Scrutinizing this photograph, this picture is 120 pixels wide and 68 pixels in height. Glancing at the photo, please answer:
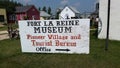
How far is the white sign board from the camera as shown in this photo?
8.80 metres

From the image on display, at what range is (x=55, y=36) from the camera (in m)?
9.10

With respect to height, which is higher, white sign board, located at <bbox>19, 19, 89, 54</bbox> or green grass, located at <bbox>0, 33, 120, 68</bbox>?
white sign board, located at <bbox>19, 19, 89, 54</bbox>

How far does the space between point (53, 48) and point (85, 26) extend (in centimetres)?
174

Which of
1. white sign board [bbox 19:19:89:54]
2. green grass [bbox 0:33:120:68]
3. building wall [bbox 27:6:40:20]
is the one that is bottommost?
green grass [bbox 0:33:120:68]

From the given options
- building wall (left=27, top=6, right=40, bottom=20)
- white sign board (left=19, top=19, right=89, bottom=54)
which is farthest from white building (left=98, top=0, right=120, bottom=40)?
building wall (left=27, top=6, right=40, bottom=20)

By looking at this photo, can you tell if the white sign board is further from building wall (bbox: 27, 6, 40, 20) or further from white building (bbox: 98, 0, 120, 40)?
building wall (bbox: 27, 6, 40, 20)

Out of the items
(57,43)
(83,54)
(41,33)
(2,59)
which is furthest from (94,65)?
(2,59)

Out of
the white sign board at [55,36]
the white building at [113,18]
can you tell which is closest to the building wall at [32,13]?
the white building at [113,18]

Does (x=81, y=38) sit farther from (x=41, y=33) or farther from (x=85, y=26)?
(x=41, y=33)

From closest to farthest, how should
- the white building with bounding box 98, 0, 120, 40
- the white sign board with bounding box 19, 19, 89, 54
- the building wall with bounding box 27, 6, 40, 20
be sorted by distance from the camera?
the white sign board with bounding box 19, 19, 89, 54
the white building with bounding box 98, 0, 120, 40
the building wall with bounding box 27, 6, 40, 20

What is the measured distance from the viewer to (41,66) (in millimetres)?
7387

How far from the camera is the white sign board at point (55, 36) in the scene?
8805 millimetres

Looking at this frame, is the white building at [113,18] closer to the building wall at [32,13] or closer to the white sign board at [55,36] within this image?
the white sign board at [55,36]

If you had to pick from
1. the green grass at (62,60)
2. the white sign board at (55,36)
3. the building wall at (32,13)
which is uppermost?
the building wall at (32,13)
